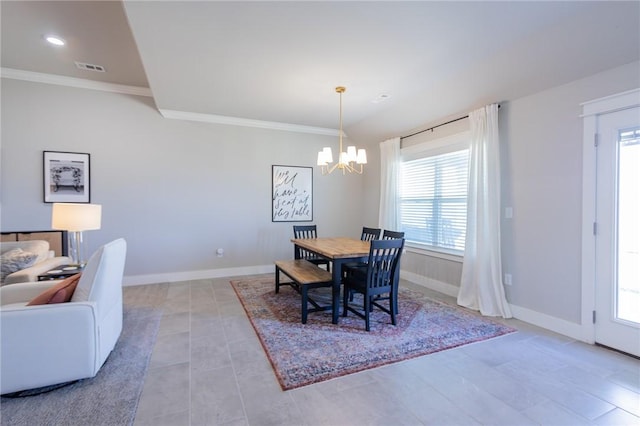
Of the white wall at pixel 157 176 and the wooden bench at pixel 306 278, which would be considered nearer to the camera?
the wooden bench at pixel 306 278

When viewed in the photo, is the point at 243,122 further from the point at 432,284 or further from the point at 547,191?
the point at 547,191

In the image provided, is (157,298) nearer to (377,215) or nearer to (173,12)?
(173,12)

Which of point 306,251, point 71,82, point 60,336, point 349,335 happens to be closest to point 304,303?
point 349,335

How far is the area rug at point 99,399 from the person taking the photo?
1680 mm

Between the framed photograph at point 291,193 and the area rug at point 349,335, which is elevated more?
the framed photograph at point 291,193

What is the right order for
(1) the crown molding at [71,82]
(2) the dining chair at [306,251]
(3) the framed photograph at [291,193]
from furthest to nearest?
(3) the framed photograph at [291,193], (2) the dining chair at [306,251], (1) the crown molding at [71,82]

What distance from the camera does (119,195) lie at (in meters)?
4.31

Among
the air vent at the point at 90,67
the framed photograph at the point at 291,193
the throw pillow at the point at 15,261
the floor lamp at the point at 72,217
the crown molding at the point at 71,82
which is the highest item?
the air vent at the point at 90,67

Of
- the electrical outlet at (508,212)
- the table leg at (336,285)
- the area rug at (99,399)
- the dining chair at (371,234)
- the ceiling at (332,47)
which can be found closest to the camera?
the area rug at (99,399)

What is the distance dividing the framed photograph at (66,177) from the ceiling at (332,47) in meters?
1.10

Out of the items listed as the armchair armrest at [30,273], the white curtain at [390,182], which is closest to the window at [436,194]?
the white curtain at [390,182]

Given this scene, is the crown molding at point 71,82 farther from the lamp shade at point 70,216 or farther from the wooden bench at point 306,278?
the wooden bench at point 306,278

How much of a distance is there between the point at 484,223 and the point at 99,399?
3809 mm

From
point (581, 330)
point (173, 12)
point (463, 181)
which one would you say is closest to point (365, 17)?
point (173, 12)
